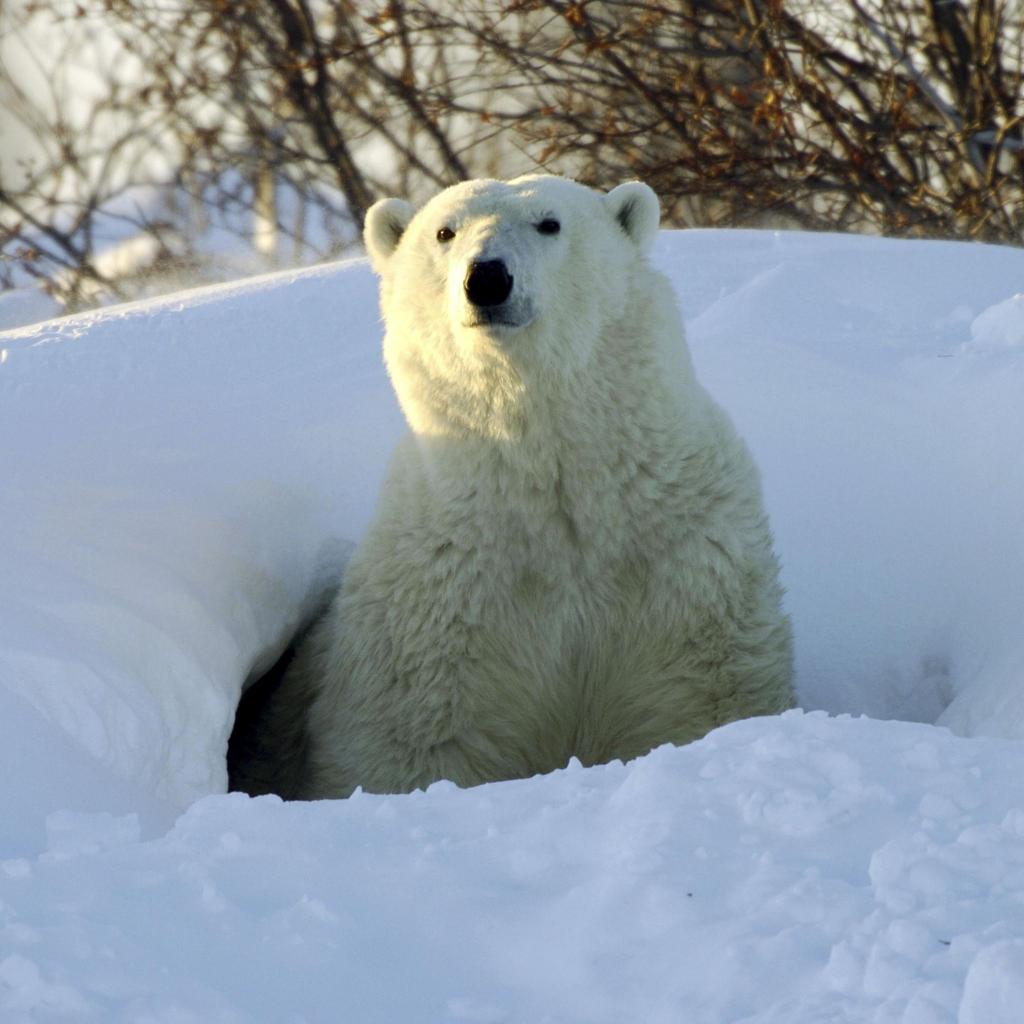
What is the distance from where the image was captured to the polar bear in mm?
3096

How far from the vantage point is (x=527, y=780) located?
2113mm

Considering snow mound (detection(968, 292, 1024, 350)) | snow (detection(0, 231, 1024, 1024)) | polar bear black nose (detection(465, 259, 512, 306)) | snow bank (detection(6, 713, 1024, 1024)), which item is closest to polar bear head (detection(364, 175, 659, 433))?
polar bear black nose (detection(465, 259, 512, 306))

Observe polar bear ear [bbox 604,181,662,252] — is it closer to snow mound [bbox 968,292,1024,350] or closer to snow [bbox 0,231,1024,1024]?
snow [bbox 0,231,1024,1024]

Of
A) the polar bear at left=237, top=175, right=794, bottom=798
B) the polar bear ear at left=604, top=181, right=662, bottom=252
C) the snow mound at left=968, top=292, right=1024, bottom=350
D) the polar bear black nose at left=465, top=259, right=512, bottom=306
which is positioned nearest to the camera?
the polar bear black nose at left=465, top=259, right=512, bottom=306

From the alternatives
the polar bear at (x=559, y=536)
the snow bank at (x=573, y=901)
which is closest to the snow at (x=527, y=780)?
the snow bank at (x=573, y=901)

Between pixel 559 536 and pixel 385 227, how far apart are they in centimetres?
84

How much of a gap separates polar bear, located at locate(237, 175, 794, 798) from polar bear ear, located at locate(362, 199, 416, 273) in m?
0.13

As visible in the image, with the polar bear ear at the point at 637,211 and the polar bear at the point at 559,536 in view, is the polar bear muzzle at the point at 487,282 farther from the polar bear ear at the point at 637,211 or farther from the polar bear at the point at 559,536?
the polar bear ear at the point at 637,211

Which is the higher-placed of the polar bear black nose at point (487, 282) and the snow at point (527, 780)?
the polar bear black nose at point (487, 282)

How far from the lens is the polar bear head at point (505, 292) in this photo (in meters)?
2.91

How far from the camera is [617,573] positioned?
10.3 feet

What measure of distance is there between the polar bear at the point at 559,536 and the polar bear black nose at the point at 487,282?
0.16m

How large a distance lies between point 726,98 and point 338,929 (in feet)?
21.8

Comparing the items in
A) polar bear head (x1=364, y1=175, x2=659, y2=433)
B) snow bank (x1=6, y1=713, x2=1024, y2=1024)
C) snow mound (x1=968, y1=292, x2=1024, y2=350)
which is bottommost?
snow mound (x1=968, y1=292, x2=1024, y2=350)
